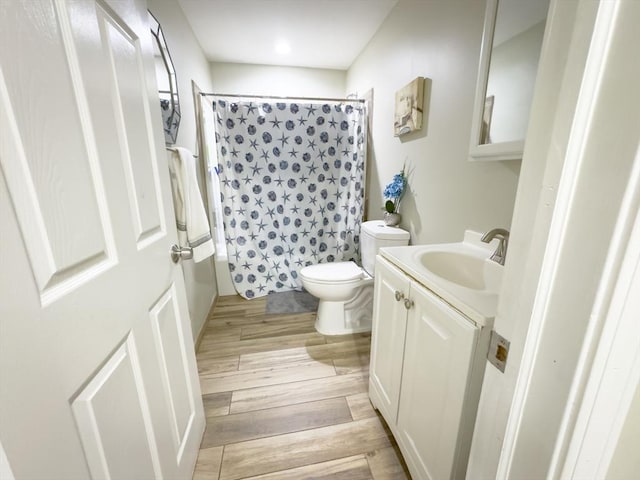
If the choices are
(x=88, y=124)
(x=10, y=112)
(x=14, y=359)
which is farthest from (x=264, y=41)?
(x=14, y=359)

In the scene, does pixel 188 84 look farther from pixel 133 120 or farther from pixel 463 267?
pixel 463 267

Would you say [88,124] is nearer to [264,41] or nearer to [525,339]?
[525,339]

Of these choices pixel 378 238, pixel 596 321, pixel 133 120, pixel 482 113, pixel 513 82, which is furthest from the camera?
pixel 378 238

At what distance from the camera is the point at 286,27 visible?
2.00 m

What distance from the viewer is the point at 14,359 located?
349mm

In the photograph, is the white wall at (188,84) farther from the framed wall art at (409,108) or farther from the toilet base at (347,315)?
the framed wall art at (409,108)

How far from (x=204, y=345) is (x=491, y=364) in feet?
6.14

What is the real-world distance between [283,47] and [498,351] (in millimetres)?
2747

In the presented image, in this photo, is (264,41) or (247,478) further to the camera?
(264,41)

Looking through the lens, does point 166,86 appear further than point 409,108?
Answer: No

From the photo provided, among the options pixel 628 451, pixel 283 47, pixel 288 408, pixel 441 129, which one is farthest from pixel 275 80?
pixel 628 451

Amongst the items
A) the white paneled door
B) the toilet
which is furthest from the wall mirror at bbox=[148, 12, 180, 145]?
the toilet

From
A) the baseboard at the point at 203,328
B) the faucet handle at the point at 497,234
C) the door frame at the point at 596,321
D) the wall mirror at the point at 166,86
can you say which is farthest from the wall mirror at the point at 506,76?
the baseboard at the point at 203,328

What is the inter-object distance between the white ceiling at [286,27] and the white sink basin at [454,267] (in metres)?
1.69
